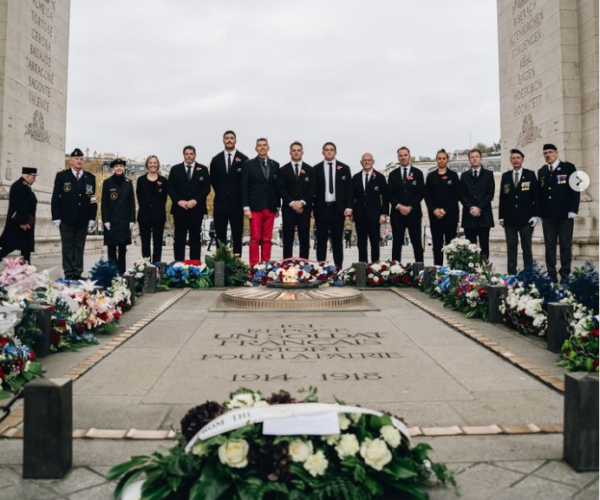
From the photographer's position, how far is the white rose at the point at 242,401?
2697 mm

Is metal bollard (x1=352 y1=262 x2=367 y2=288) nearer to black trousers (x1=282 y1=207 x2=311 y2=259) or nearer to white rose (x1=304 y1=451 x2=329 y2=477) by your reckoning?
black trousers (x1=282 y1=207 x2=311 y2=259)

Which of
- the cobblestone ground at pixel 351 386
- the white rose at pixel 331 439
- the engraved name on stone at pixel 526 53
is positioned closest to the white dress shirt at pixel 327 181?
the cobblestone ground at pixel 351 386

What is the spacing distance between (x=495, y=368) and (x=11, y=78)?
14083 millimetres

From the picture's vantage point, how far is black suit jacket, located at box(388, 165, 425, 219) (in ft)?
35.7

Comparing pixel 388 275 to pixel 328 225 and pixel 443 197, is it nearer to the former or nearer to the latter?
pixel 328 225

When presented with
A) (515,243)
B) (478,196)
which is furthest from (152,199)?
(515,243)

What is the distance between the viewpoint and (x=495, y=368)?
4762mm

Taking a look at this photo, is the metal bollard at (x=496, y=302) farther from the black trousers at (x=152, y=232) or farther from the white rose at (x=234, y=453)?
the black trousers at (x=152, y=232)

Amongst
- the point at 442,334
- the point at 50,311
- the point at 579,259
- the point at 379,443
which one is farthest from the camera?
the point at 579,259

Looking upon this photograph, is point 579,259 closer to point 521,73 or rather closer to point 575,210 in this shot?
point 575,210

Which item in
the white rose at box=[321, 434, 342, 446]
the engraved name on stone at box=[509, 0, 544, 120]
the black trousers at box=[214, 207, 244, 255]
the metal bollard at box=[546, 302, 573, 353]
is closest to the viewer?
the white rose at box=[321, 434, 342, 446]

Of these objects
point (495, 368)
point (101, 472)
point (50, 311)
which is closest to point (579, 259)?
point (495, 368)

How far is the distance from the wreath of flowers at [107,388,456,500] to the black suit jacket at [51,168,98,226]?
8418 millimetres

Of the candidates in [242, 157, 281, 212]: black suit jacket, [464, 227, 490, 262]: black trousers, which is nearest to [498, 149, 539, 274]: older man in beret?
[464, 227, 490, 262]: black trousers
